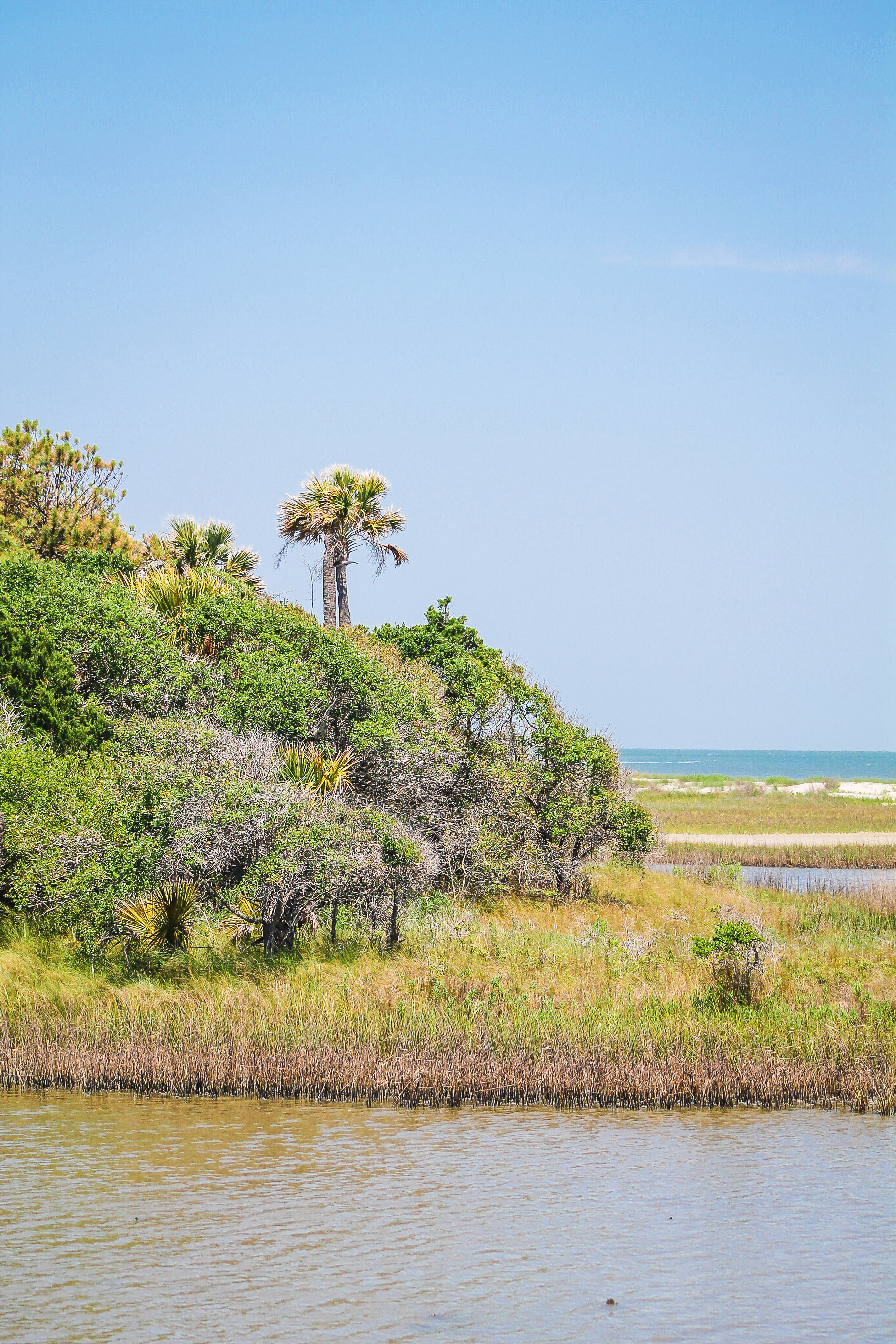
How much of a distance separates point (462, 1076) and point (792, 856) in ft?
101

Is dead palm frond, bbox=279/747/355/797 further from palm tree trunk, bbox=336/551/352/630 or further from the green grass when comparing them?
palm tree trunk, bbox=336/551/352/630

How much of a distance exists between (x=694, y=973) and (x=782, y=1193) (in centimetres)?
642

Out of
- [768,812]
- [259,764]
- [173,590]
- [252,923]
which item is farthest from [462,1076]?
[768,812]

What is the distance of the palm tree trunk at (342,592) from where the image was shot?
1484 inches

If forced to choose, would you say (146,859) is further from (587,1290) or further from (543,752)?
(543,752)

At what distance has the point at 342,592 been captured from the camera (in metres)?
38.2

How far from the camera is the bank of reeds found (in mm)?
39438

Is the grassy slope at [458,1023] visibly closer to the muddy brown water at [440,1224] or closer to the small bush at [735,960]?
the small bush at [735,960]

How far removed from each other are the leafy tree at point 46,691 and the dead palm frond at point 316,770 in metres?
4.46

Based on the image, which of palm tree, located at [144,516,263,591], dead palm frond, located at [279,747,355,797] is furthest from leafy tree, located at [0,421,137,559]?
dead palm frond, located at [279,747,355,797]

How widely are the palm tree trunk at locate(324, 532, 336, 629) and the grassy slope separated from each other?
1998cm

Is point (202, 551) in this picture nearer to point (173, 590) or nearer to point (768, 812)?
point (173, 590)

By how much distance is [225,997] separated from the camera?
48.6 ft

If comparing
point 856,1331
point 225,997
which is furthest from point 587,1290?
point 225,997
